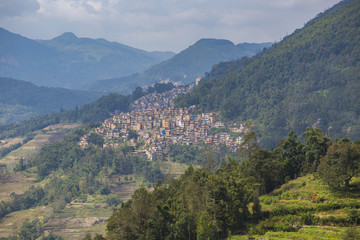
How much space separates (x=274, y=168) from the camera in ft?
96.1

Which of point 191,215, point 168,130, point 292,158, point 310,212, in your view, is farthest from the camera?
point 168,130

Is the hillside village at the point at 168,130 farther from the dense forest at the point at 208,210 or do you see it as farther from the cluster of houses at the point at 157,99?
the dense forest at the point at 208,210

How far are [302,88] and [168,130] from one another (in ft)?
110

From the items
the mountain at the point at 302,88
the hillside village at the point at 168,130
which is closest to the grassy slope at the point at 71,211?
the hillside village at the point at 168,130

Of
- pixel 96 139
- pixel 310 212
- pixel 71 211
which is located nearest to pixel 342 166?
pixel 310 212

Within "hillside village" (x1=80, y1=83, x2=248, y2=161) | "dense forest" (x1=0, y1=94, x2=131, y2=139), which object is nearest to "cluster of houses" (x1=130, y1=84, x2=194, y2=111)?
"dense forest" (x1=0, y1=94, x2=131, y2=139)

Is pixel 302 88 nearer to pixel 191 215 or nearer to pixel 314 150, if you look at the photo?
pixel 314 150

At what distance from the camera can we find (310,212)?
21906 mm

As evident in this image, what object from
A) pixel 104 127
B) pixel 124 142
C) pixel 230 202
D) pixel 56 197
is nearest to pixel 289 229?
pixel 230 202

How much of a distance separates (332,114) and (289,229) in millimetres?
58964

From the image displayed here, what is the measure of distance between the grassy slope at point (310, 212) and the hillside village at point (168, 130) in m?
44.7

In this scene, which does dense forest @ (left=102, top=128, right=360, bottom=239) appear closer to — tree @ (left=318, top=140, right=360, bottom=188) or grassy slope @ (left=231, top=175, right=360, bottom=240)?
tree @ (left=318, top=140, right=360, bottom=188)

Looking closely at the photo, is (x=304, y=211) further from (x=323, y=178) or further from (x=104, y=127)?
(x=104, y=127)

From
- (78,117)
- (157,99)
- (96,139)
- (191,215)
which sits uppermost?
(157,99)
